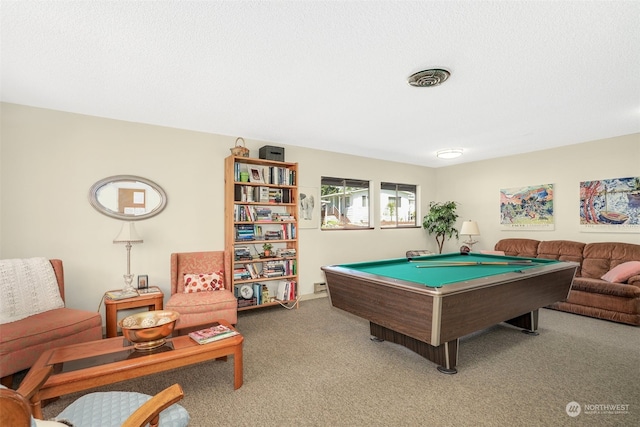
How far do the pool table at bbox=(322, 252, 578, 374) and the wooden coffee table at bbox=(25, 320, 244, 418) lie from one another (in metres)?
1.07

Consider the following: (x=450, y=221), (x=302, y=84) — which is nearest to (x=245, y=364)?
(x=302, y=84)

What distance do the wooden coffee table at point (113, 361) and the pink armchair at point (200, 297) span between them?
0.74 m

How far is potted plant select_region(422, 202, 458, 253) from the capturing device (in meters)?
6.14

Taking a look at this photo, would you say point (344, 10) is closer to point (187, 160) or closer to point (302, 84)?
point (302, 84)

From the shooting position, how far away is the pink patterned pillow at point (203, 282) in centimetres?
357

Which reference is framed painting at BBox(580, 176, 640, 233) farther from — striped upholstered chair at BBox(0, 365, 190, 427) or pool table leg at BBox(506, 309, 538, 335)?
striped upholstered chair at BBox(0, 365, 190, 427)

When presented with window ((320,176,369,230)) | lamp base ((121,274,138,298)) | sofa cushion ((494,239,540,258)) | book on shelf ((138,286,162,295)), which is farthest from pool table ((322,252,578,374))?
window ((320,176,369,230))

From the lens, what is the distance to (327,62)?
2.33 meters

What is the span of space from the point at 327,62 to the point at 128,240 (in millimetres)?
2756

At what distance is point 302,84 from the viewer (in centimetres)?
272

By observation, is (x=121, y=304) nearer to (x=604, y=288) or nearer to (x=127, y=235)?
(x=127, y=235)

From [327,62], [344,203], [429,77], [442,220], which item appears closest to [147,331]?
[327,62]

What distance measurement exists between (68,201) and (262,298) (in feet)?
8.37

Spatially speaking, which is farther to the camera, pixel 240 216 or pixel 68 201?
pixel 240 216
